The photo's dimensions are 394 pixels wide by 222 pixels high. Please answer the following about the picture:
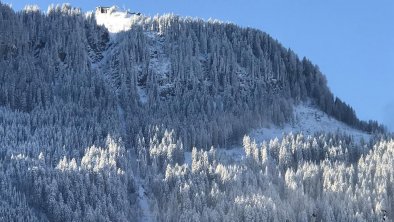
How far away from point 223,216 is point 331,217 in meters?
24.6

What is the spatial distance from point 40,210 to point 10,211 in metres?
11.0

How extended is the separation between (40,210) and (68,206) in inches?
254

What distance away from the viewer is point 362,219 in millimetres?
199500

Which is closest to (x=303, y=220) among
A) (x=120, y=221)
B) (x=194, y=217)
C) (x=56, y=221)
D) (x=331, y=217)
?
(x=331, y=217)

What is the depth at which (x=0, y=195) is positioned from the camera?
196 m

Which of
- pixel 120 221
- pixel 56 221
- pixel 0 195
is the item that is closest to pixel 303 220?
pixel 120 221

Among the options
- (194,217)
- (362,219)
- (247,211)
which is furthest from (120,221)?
(362,219)

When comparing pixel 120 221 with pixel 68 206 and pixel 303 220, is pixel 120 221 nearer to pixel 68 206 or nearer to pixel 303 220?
pixel 68 206

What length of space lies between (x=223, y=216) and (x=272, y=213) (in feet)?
36.9

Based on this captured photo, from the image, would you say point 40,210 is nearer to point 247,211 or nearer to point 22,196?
point 22,196

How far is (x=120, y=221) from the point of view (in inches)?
7864

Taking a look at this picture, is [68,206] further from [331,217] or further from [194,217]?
[331,217]

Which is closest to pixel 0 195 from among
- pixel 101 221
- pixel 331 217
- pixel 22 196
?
pixel 22 196

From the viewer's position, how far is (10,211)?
189500 mm
